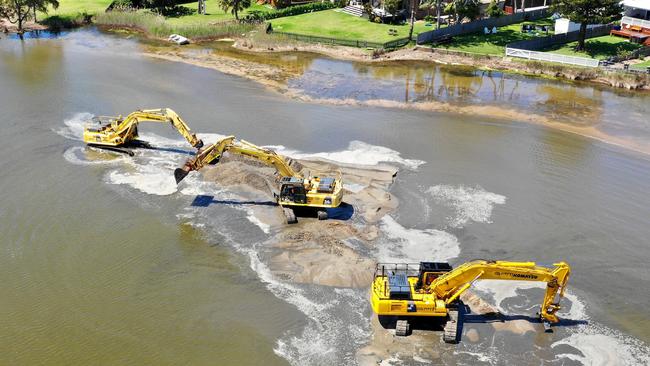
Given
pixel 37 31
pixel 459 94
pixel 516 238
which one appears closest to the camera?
pixel 516 238

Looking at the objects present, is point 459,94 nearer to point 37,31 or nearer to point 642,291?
point 642,291

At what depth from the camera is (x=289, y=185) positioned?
109 ft

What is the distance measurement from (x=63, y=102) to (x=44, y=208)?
796 inches

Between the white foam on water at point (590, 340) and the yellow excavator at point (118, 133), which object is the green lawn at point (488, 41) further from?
the white foam on water at point (590, 340)

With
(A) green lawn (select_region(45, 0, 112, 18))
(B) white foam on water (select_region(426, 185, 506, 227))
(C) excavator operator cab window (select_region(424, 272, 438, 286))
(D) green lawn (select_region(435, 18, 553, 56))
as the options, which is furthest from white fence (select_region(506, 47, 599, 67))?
(A) green lawn (select_region(45, 0, 112, 18))

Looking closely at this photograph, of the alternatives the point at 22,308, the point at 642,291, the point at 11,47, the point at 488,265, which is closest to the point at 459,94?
the point at 642,291

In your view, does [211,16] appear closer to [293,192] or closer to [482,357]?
[293,192]

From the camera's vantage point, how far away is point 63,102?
52.1m

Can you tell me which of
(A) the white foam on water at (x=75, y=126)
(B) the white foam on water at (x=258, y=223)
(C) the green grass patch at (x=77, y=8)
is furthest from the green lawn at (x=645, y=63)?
(C) the green grass patch at (x=77, y=8)

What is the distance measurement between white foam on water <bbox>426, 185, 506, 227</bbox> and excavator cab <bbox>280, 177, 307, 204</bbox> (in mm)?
8370

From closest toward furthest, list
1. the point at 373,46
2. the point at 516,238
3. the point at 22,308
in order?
the point at 22,308
the point at 516,238
the point at 373,46

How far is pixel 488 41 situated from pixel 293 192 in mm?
46910

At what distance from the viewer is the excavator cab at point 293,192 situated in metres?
33.3

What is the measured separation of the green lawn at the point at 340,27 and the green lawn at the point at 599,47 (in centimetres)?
1589
